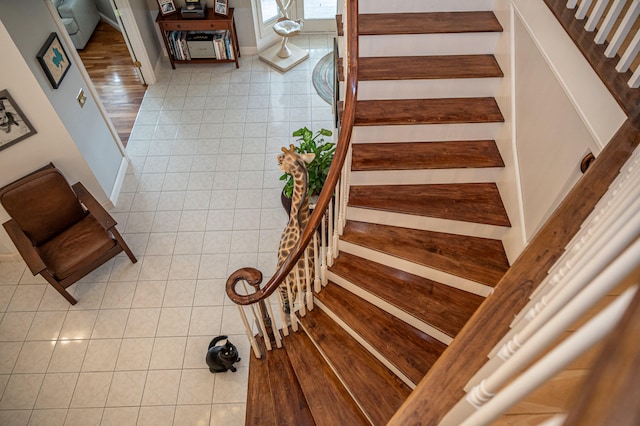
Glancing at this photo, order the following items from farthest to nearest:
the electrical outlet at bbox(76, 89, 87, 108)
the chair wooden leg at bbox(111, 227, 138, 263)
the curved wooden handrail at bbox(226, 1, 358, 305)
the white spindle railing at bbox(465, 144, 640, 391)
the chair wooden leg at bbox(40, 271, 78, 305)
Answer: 1. the electrical outlet at bbox(76, 89, 87, 108)
2. the chair wooden leg at bbox(111, 227, 138, 263)
3. the chair wooden leg at bbox(40, 271, 78, 305)
4. the curved wooden handrail at bbox(226, 1, 358, 305)
5. the white spindle railing at bbox(465, 144, 640, 391)

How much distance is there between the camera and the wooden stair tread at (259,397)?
8.84 ft

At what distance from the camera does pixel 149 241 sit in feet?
14.2

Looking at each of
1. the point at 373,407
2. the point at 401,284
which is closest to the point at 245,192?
the point at 401,284

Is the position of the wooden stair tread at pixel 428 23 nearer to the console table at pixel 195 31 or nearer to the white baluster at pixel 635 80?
the white baluster at pixel 635 80

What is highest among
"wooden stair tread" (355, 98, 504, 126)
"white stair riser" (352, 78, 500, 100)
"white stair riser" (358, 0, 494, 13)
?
"white stair riser" (358, 0, 494, 13)

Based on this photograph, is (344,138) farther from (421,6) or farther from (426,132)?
(421,6)

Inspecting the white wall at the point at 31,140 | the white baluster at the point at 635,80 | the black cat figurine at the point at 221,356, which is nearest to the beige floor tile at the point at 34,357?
the white wall at the point at 31,140

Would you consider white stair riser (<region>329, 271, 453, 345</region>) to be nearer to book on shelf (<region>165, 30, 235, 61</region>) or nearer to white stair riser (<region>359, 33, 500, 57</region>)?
white stair riser (<region>359, 33, 500, 57</region>)

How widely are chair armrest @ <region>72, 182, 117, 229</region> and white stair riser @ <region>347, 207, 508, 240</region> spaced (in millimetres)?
2209

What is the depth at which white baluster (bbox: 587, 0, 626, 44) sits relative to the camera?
1.80 m

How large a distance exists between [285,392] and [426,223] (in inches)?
56.8

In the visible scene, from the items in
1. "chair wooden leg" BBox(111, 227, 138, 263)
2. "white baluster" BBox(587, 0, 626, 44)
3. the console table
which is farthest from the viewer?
the console table

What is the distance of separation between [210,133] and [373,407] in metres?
3.96

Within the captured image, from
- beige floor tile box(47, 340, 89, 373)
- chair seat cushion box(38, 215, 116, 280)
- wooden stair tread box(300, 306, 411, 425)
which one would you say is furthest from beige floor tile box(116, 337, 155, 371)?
wooden stair tread box(300, 306, 411, 425)
